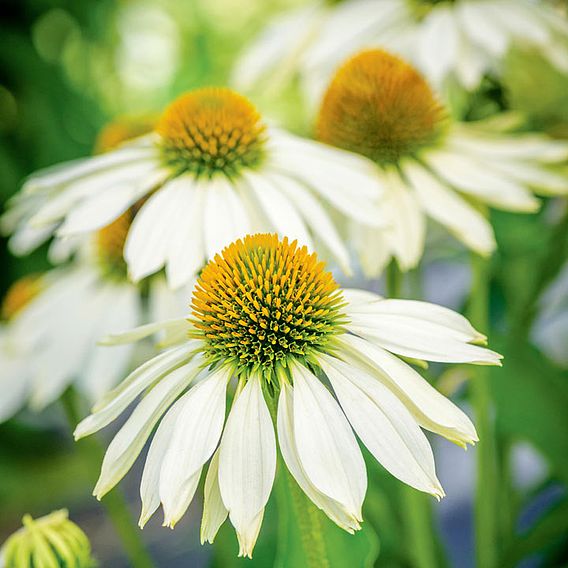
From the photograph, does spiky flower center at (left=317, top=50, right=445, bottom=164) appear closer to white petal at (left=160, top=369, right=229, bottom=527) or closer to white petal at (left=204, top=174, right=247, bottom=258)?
white petal at (left=204, top=174, right=247, bottom=258)

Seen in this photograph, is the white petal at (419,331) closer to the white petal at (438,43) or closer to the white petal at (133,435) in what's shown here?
the white petal at (133,435)

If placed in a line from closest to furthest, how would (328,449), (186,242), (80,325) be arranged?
(328,449)
(186,242)
(80,325)

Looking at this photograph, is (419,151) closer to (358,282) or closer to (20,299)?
(20,299)

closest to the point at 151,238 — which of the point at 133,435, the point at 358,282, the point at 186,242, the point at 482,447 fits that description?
the point at 186,242

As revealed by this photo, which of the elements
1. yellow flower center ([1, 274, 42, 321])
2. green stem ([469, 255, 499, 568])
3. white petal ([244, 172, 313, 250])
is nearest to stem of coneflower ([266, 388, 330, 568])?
white petal ([244, 172, 313, 250])

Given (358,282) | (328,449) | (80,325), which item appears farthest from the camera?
(358,282)
